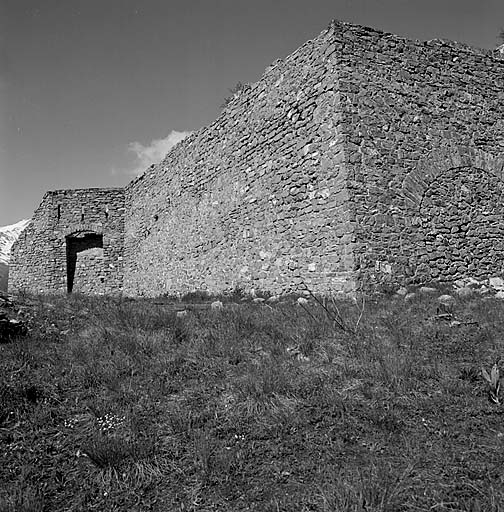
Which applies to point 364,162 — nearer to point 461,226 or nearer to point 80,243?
point 461,226

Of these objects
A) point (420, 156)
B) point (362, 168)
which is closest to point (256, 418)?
point (362, 168)

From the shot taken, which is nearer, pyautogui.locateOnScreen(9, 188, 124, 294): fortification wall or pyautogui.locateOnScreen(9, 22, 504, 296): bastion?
pyautogui.locateOnScreen(9, 22, 504, 296): bastion

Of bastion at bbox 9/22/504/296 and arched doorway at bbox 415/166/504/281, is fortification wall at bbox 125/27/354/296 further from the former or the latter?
arched doorway at bbox 415/166/504/281

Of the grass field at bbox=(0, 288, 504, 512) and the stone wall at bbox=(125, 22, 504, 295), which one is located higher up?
the stone wall at bbox=(125, 22, 504, 295)

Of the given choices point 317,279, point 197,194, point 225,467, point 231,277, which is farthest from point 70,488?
point 197,194

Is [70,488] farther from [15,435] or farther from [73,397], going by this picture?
[73,397]

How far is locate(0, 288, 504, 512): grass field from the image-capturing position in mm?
2260

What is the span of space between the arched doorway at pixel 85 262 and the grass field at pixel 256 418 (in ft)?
48.8

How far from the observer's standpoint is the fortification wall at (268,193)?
8008 millimetres

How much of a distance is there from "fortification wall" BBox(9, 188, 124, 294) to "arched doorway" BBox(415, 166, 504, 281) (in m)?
14.0

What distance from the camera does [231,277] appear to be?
10898 mm

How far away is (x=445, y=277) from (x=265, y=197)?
4.06 metres

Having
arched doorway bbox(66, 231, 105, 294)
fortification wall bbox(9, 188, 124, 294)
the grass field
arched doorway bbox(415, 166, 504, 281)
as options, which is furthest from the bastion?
arched doorway bbox(66, 231, 105, 294)

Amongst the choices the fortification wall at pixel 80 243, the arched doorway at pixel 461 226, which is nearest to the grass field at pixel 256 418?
the arched doorway at pixel 461 226
